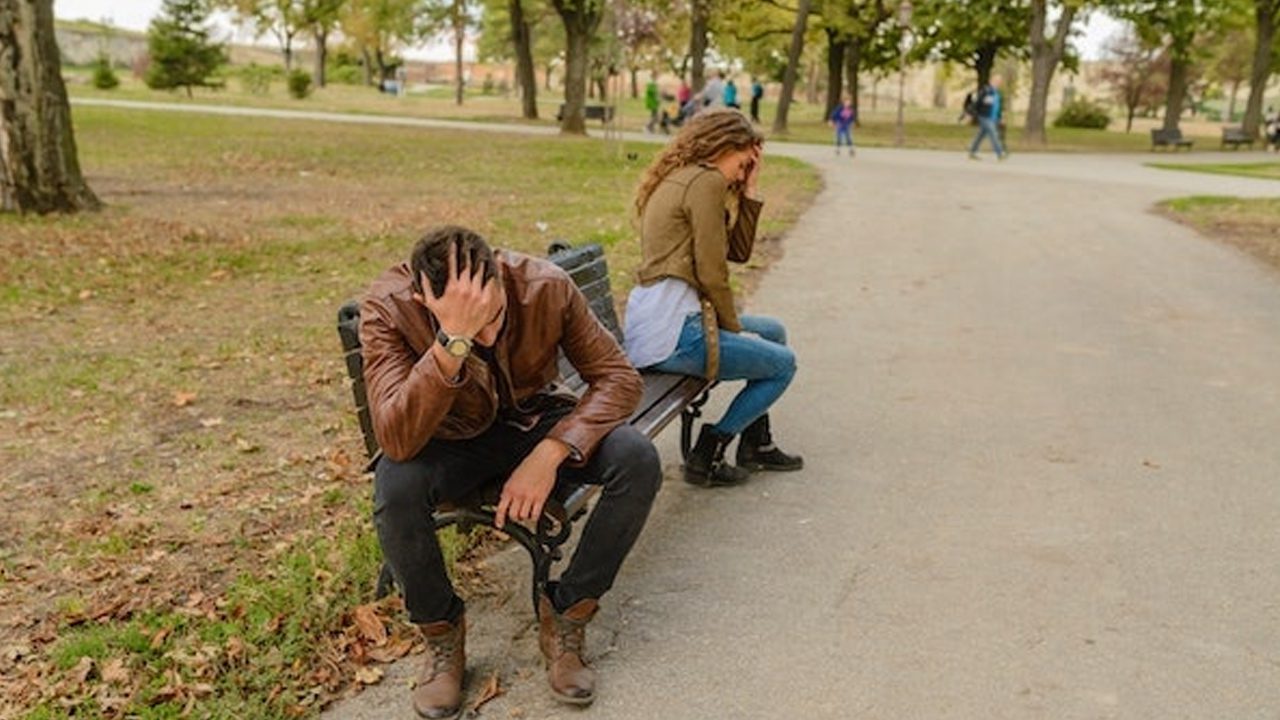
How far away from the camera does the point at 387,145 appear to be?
2450cm

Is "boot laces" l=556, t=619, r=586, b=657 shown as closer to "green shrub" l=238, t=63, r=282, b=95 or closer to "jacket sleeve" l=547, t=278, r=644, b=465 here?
"jacket sleeve" l=547, t=278, r=644, b=465

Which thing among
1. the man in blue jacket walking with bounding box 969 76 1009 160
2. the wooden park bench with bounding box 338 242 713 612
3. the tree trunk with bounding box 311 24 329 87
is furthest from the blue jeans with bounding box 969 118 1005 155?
the tree trunk with bounding box 311 24 329 87

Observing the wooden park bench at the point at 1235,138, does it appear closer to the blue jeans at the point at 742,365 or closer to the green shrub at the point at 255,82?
the blue jeans at the point at 742,365

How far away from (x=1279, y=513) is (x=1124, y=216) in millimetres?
10661

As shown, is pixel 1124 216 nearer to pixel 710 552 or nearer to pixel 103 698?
pixel 710 552

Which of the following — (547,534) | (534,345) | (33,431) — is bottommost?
(33,431)

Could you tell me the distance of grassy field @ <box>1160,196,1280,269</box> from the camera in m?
12.0

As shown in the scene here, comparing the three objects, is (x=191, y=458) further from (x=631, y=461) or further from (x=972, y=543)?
(x=972, y=543)

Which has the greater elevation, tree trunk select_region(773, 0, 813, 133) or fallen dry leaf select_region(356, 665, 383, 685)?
tree trunk select_region(773, 0, 813, 133)

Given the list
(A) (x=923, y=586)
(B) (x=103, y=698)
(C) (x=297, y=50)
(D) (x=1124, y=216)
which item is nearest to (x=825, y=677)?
(A) (x=923, y=586)

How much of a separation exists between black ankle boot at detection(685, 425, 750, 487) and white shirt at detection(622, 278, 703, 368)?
450 mm

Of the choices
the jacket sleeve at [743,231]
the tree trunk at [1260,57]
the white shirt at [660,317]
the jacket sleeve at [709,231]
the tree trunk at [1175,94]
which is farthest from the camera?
the tree trunk at [1175,94]

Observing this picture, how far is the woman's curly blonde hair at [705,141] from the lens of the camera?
4.52 m

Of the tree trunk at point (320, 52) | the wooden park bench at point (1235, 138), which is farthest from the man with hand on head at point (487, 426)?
the tree trunk at point (320, 52)
